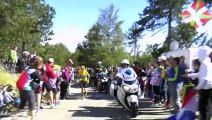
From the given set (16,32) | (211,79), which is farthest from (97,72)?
(211,79)

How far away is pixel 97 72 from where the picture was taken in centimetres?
2834

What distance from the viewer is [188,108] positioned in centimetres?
952

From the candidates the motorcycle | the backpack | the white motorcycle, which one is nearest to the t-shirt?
the motorcycle

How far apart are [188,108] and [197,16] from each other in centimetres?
418

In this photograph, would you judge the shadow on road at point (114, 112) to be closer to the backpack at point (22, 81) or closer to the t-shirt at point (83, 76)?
the backpack at point (22, 81)

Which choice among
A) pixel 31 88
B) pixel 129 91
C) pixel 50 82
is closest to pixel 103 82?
pixel 50 82

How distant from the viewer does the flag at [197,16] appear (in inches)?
499

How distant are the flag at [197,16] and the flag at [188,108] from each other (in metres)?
3.39

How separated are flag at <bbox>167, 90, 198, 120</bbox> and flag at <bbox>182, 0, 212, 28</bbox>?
339 cm

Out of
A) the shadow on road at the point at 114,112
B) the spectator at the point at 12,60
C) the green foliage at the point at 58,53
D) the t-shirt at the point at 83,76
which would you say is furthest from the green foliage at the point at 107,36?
the shadow on road at the point at 114,112

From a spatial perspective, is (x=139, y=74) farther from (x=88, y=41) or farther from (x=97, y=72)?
(x=88, y=41)

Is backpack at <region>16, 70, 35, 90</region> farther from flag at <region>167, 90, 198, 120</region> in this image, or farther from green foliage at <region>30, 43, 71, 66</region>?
green foliage at <region>30, 43, 71, 66</region>

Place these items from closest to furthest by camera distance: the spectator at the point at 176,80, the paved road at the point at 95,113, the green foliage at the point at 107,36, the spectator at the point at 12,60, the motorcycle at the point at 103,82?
1. the spectator at the point at 176,80
2. the paved road at the point at 95,113
3. the motorcycle at the point at 103,82
4. the spectator at the point at 12,60
5. the green foliage at the point at 107,36

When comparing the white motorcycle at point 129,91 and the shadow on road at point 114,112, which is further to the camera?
the shadow on road at point 114,112
